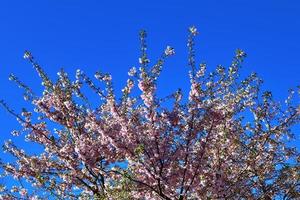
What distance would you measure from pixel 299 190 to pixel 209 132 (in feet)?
19.8

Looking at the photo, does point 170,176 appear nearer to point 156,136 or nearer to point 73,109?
point 156,136

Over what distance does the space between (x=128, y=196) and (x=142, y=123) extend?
1778 millimetres

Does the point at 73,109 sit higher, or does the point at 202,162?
the point at 73,109

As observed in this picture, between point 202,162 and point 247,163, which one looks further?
point 247,163

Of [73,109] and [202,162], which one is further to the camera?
[73,109]

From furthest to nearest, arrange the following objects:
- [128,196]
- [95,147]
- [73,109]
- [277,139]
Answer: [277,139], [73,109], [95,147], [128,196]

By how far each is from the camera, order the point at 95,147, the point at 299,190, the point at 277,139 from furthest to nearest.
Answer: the point at 277,139
the point at 299,190
the point at 95,147

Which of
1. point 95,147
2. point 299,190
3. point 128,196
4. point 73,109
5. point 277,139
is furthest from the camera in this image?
point 277,139

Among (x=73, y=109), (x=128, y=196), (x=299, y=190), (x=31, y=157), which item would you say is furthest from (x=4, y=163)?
(x=299, y=190)

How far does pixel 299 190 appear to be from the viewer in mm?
17266

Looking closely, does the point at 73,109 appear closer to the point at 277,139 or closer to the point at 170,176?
the point at 170,176

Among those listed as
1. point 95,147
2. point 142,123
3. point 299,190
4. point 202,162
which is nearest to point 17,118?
point 95,147

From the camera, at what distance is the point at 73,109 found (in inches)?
615

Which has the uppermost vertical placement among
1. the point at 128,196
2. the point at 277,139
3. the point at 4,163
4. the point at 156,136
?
the point at 277,139
